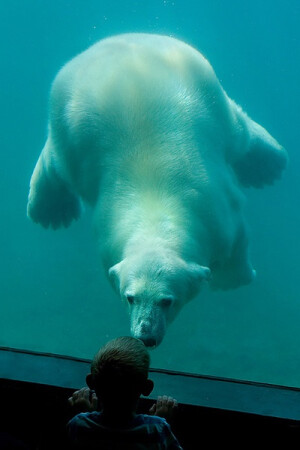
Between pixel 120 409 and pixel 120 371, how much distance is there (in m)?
0.09

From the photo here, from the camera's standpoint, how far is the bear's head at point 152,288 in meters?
2.26

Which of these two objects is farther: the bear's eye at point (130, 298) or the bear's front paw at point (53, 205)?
the bear's front paw at point (53, 205)

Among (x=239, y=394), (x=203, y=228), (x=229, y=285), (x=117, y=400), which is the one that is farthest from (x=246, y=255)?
(x=117, y=400)

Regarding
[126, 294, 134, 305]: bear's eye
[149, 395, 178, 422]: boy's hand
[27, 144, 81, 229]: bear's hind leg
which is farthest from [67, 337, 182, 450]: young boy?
[27, 144, 81, 229]: bear's hind leg

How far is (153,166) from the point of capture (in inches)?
112

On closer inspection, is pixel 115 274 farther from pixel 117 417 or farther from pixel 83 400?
pixel 117 417

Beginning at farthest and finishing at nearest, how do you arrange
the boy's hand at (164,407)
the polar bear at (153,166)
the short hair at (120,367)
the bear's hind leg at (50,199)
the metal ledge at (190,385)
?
the bear's hind leg at (50,199), the polar bear at (153,166), the metal ledge at (190,385), the boy's hand at (164,407), the short hair at (120,367)

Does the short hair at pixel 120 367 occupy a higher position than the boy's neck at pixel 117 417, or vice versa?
the short hair at pixel 120 367

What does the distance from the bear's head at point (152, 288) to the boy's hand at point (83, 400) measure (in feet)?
3.02

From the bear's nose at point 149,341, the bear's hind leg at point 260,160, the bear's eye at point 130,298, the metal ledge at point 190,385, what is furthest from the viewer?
the bear's hind leg at point 260,160

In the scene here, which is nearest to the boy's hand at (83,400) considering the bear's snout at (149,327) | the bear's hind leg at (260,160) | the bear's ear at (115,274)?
the bear's snout at (149,327)

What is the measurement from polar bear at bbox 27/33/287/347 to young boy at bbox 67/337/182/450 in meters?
1.12

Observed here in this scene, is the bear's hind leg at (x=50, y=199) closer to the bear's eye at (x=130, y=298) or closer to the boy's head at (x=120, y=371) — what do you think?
the bear's eye at (x=130, y=298)

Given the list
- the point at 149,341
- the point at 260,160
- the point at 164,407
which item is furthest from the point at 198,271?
the point at 260,160
